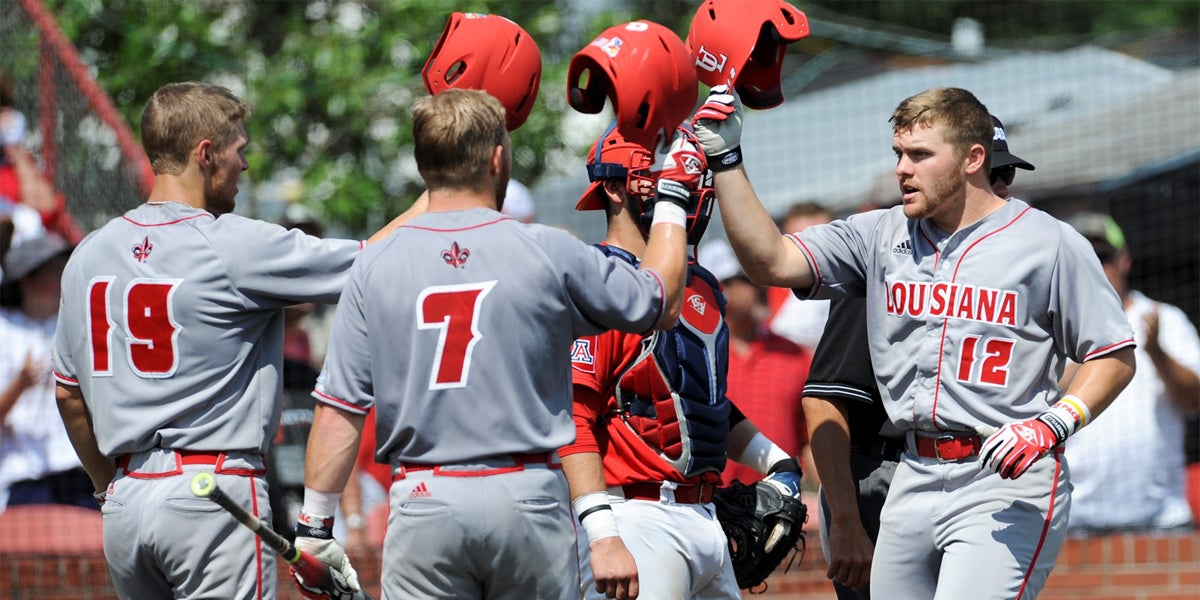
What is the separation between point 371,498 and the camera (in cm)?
802

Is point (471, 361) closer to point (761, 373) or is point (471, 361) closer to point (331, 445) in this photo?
point (331, 445)

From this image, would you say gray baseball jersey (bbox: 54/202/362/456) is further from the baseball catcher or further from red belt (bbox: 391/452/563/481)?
the baseball catcher

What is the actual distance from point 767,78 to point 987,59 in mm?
10210

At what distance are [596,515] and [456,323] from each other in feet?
2.14

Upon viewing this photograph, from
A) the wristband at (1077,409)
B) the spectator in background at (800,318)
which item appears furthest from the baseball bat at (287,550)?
the spectator in background at (800,318)

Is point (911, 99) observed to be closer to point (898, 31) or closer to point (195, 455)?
point (195, 455)

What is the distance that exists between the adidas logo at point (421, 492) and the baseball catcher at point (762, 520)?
1340mm

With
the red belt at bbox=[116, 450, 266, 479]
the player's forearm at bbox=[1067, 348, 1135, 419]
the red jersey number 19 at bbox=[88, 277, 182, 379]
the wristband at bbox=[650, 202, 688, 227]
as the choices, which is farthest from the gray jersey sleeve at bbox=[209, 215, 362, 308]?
the player's forearm at bbox=[1067, 348, 1135, 419]

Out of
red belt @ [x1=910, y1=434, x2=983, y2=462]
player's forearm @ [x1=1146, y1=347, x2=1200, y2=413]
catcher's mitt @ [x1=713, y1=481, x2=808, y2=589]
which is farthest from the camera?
player's forearm @ [x1=1146, y1=347, x2=1200, y2=413]

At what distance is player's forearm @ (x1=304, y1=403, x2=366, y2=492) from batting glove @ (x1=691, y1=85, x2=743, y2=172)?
4.17 ft

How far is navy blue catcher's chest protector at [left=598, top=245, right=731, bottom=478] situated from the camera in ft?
13.8

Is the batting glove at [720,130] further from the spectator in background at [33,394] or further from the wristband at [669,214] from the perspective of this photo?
the spectator in background at [33,394]

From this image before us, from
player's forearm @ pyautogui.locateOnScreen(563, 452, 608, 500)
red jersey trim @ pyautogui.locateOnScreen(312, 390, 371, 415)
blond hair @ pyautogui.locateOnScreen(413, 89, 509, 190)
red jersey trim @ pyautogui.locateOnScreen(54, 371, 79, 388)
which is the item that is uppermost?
blond hair @ pyautogui.locateOnScreen(413, 89, 509, 190)

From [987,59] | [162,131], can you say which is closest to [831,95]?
[987,59]
